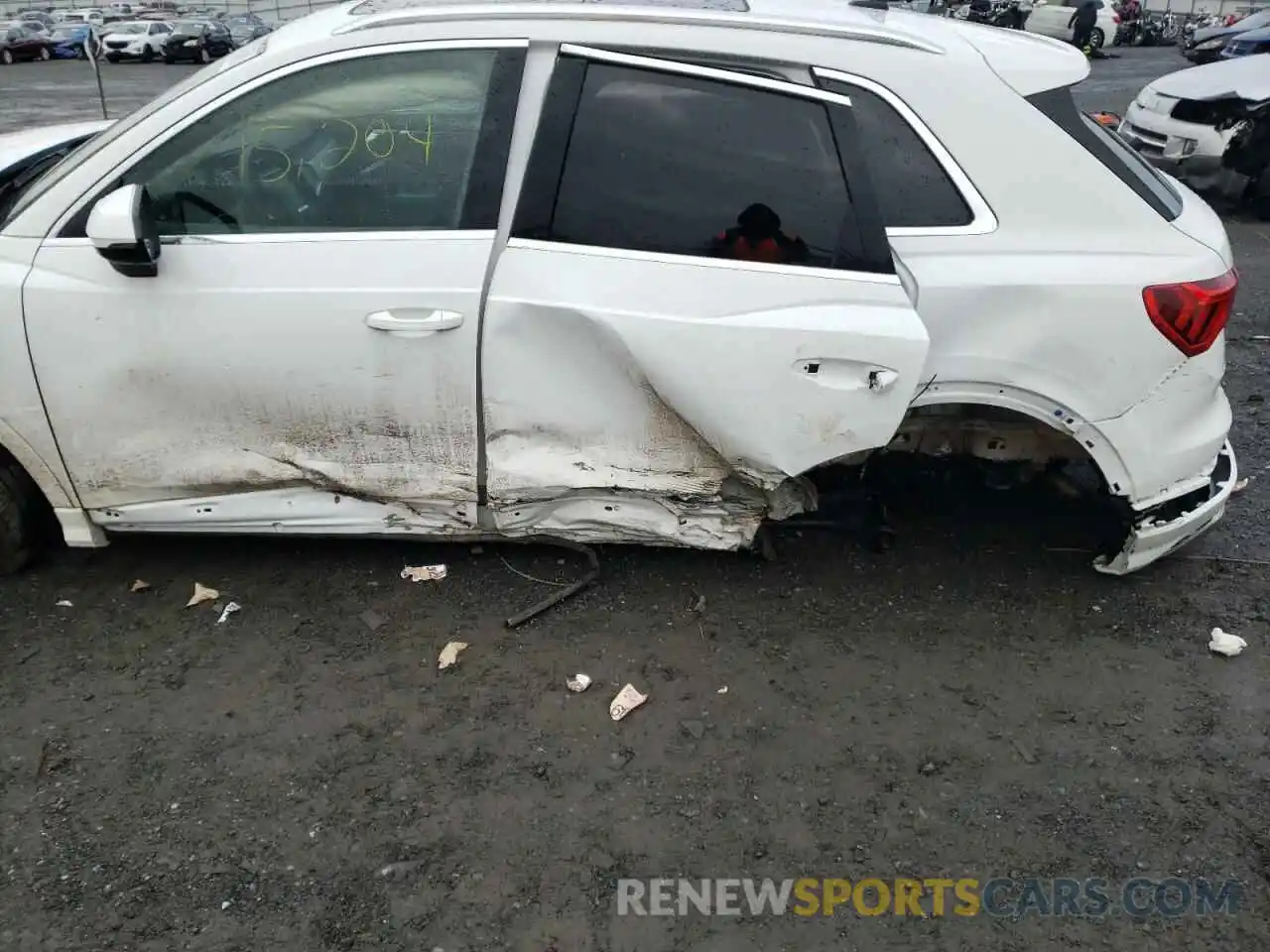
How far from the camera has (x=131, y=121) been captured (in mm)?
2914

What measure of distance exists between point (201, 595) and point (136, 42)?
31947 millimetres

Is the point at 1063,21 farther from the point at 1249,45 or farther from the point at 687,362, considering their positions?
the point at 687,362

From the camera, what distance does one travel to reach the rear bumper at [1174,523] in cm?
322

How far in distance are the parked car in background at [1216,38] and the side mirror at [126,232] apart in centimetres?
2191

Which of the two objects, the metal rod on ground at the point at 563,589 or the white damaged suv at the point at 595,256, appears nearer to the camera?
the white damaged suv at the point at 595,256

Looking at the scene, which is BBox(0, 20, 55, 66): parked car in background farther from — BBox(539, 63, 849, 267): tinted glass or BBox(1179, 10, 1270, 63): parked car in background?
BBox(539, 63, 849, 267): tinted glass

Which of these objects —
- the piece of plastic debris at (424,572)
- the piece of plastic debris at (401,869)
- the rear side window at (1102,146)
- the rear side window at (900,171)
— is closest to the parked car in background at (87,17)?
the piece of plastic debris at (424,572)

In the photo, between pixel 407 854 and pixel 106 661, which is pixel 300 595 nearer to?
pixel 106 661

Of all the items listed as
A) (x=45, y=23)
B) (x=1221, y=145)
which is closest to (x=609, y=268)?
(x=1221, y=145)

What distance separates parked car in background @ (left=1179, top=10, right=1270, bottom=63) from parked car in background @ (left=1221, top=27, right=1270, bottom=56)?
4.31 feet

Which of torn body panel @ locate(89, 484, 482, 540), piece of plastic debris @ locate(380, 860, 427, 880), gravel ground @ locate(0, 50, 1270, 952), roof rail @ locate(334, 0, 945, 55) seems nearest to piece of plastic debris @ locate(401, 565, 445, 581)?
gravel ground @ locate(0, 50, 1270, 952)

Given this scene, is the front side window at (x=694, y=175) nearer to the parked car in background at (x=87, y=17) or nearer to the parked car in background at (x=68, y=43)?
the parked car in background at (x=68, y=43)

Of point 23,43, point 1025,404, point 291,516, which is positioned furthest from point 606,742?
point 23,43

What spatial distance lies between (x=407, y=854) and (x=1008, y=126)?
2.68 m
